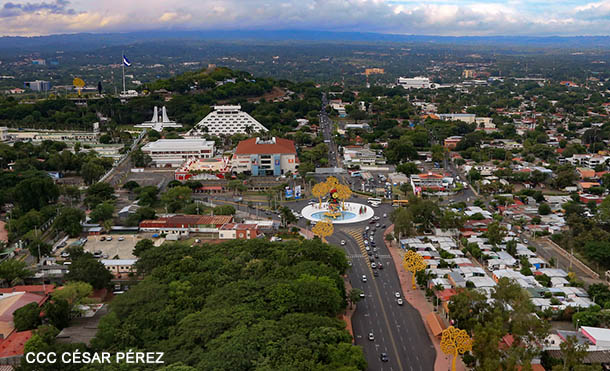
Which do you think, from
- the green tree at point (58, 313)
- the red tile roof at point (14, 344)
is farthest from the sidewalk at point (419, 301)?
the red tile roof at point (14, 344)

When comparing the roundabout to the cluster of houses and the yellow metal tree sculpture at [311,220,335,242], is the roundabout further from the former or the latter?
the cluster of houses

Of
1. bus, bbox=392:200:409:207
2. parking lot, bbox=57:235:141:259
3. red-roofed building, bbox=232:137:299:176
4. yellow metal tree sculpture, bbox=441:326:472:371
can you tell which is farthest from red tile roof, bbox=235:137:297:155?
yellow metal tree sculpture, bbox=441:326:472:371

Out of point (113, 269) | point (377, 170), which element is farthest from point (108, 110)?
point (113, 269)

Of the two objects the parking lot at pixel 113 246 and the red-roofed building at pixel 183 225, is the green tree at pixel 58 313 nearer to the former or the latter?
the parking lot at pixel 113 246

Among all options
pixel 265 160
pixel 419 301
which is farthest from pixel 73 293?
pixel 265 160

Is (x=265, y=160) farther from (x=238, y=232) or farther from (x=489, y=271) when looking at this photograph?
(x=489, y=271)

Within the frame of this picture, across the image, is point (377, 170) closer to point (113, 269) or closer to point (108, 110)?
point (113, 269)
